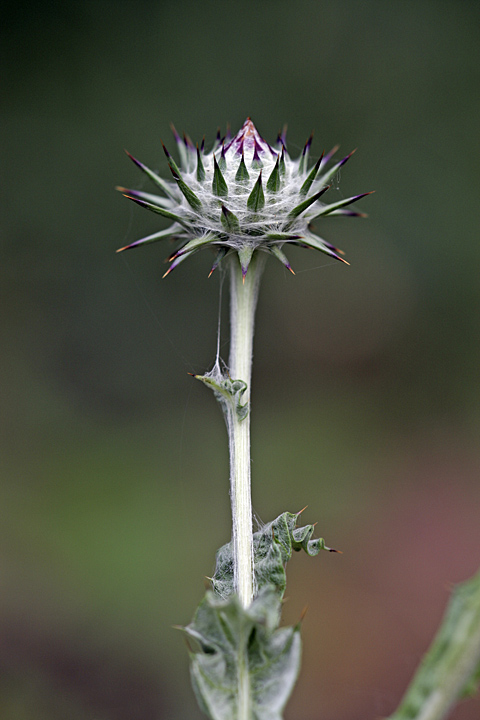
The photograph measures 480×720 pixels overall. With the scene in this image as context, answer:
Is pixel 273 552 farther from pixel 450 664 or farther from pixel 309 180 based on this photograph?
pixel 309 180

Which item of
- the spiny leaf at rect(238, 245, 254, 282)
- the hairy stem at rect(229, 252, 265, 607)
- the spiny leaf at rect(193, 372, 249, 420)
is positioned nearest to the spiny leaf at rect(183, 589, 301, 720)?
the hairy stem at rect(229, 252, 265, 607)

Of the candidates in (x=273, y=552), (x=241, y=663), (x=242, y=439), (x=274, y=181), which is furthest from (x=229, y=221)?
(x=241, y=663)

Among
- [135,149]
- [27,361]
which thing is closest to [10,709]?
[27,361]

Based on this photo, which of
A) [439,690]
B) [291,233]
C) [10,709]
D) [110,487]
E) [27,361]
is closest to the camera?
[439,690]

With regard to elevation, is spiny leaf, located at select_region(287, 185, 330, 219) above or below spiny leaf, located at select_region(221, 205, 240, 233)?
above

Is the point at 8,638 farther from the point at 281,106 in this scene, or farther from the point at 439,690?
the point at 281,106

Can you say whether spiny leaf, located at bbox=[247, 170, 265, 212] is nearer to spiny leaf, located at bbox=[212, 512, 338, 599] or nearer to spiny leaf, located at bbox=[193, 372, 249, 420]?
spiny leaf, located at bbox=[193, 372, 249, 420]
